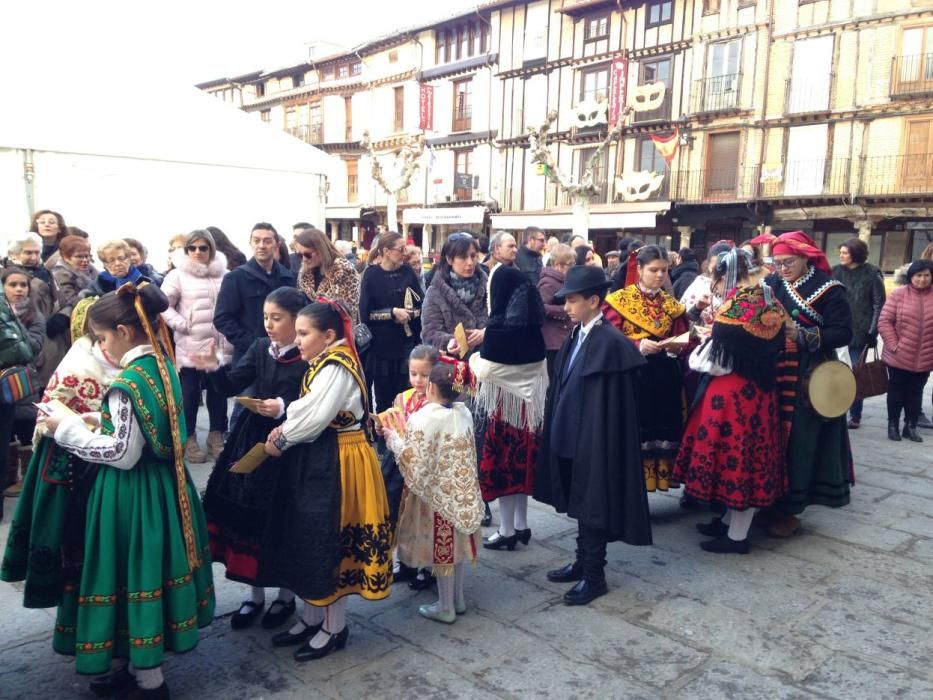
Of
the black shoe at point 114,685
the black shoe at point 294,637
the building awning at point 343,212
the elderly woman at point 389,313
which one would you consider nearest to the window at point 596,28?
the building awning at point 343,212

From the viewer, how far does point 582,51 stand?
23.8 meters

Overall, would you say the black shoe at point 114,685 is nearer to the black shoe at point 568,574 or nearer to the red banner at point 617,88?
the black shoe at point 568,574

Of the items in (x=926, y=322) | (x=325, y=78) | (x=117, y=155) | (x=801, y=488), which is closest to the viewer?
(x=801, y=488)

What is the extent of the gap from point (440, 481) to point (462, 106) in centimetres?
2612

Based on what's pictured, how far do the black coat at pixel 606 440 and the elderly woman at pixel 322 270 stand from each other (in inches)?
82.2

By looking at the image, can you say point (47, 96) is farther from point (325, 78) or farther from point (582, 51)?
point (325, 78)

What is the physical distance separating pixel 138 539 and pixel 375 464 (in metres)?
0.90

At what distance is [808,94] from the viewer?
19.9 meters

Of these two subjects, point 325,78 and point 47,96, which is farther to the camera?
point 325,78

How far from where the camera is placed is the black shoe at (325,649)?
2.98 metres

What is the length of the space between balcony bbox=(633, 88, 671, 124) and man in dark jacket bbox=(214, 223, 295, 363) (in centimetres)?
1925

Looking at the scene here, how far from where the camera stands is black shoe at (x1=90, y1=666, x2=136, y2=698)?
2.70 m

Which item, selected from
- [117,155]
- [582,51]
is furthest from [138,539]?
[582,51]

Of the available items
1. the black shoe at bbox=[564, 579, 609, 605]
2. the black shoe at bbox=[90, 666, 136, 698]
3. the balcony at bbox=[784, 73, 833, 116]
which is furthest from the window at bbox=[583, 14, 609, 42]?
the black shoe at bbox=[90, 666, 136, 698]
